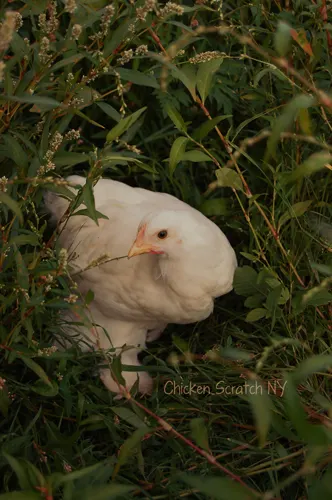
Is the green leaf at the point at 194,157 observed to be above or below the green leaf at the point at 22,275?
above

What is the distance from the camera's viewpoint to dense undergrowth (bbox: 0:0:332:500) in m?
1.25

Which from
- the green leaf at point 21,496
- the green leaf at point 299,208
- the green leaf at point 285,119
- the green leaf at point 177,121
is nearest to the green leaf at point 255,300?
the green leaf at point 299,208

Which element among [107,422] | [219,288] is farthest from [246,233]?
[107,422]

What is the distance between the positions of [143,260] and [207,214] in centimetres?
31

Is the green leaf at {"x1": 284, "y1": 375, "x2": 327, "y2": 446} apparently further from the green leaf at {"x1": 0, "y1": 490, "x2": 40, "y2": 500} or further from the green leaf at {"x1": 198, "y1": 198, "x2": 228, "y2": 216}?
the green leaf at {"x1": 198, "y1": 198, "x2": 228, "y2": 216}

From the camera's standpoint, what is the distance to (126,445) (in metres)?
1.09

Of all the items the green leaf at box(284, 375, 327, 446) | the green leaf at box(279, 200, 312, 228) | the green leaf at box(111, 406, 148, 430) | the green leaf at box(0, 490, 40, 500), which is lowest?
the green leaf at box(111, 406, 148, 430)

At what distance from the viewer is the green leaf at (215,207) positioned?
1.93 m

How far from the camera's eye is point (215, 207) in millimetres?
1931

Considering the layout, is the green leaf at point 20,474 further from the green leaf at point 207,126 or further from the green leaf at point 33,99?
the green leaf at point 207,126

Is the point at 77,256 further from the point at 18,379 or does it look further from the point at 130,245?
the point at 18,379

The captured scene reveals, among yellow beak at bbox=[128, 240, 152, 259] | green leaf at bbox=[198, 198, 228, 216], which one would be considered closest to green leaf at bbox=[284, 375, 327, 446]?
yellow beak at bbox=[128, 240, 152, 259]

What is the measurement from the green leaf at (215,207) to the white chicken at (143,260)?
5.6 inches

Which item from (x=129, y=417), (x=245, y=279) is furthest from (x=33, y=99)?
(x=245, y=279)
